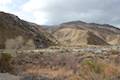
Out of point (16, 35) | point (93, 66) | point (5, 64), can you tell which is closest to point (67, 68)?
point (5, 64)

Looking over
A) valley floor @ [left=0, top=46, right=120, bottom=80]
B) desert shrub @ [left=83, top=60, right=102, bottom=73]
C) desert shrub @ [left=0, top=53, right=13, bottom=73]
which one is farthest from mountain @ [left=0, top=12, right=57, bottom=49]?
desert shrub @ [left=83, top=60, right=102, bottom=73]

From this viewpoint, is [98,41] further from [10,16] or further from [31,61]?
[31,61]

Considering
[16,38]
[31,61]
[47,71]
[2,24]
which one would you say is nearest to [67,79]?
[47,71]

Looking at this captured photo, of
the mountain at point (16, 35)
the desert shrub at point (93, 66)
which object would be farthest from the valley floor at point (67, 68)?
the mountain at point (16, 35)

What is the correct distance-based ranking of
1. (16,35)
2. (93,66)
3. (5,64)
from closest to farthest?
(93,66)
(5,64)
(16,35)

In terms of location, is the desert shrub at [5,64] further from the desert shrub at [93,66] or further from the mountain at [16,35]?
the mountain at [16,35]

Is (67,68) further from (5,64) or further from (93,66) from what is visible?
(93,66)

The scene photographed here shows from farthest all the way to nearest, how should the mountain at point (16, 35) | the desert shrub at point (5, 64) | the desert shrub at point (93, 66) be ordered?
the mountain at point (16, 35)
the desert shrub at point (5, 64)
the desert shrub at point (93, 66)

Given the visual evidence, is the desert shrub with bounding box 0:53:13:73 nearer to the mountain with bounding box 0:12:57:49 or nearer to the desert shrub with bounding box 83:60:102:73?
the desert shrub with bounding box 83:60:102:73

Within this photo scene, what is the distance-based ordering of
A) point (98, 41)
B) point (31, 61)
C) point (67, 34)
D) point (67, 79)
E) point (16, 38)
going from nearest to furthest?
point (67, 79), point (31, 61), point (16, 38), point (98, 41), point (67, 34)

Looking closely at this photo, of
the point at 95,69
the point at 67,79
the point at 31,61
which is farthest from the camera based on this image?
the point at 31,61

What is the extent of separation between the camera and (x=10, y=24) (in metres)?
90.9

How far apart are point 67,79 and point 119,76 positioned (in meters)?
3.82

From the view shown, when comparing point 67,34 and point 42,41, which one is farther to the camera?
point 67,34
